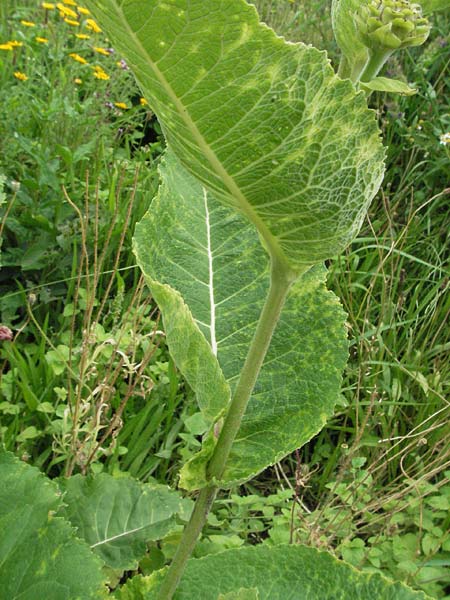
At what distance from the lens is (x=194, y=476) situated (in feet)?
2.71

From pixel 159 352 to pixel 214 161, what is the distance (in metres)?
1.95

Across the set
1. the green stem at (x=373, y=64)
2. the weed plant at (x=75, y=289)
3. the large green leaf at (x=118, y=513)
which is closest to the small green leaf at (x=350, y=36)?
the green stem at (x=373, y=64)

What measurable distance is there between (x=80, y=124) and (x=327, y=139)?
2.77 m

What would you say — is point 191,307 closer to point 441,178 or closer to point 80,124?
point 80,124

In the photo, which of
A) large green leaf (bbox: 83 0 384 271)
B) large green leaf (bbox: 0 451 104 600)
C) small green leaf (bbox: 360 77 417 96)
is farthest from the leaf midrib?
large green leaf (bbox: 0 451 104 600)

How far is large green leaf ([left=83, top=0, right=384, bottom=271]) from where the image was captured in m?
0.52

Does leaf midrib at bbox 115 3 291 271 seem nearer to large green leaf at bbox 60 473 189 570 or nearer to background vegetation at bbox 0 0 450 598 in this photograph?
large green leaf at bbox 60 473 189 570

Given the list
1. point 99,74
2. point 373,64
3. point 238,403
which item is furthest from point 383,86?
point 99,74

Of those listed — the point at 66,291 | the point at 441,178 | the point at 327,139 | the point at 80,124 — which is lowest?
the point at 441,178

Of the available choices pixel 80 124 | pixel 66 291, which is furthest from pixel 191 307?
pixel 80 124

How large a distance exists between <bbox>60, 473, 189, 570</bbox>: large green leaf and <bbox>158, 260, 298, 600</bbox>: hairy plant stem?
0.51m

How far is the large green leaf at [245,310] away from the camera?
94cm

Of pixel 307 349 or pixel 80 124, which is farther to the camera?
pixel 80 124

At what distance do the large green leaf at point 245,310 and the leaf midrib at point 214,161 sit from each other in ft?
0.79
